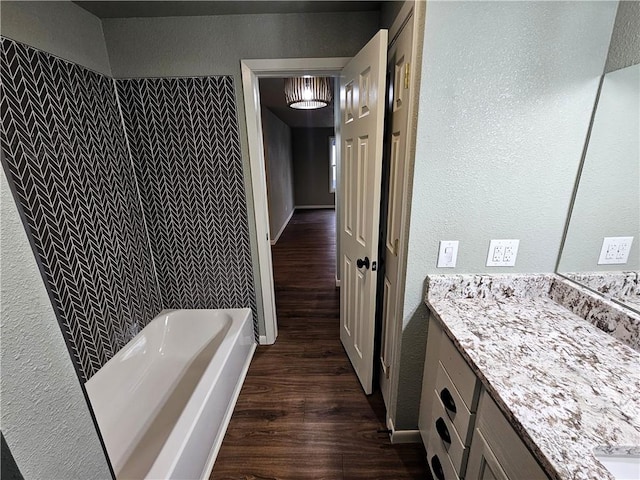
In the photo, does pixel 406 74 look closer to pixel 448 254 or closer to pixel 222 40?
pixel 448 254

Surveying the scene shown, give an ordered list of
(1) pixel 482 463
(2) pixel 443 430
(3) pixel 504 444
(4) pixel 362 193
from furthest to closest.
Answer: (4) pixel 362 193
(2) pixel 443 430
(1) pixel 482 463
(3) pixel 504 444

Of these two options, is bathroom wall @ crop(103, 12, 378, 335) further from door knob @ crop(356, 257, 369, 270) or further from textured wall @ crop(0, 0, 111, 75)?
door knob @ crop(356, 257, 369, 270)

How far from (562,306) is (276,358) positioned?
1.80 meters

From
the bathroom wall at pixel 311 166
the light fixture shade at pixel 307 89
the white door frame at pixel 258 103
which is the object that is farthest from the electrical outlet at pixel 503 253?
the bathroom wall at pixel 311 166

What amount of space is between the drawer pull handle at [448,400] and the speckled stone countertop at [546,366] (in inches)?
9.4

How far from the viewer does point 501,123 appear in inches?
40.9

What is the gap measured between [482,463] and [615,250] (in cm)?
91

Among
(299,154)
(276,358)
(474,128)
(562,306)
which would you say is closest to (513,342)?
(562,306)

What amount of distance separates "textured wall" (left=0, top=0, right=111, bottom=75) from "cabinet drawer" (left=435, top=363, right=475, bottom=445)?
2.29 m

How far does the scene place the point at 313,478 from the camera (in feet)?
4.42

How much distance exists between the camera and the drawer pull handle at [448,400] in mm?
1005

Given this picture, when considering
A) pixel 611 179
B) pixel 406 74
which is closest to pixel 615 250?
pixel 611 179

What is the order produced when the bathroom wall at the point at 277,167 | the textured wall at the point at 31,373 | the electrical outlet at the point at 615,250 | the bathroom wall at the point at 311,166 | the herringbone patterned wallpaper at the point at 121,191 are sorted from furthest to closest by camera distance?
the bathroom wall at the point at 311,166 < the bathroom wall at the point at 277,167 < the herringbone patterned wallpaper at the point at 121,191 < the electrical outlet at the point at 615,250 < the textured wall at the point at 31,373

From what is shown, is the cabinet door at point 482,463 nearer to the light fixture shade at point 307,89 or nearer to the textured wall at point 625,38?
the textured wall at point 625,38
